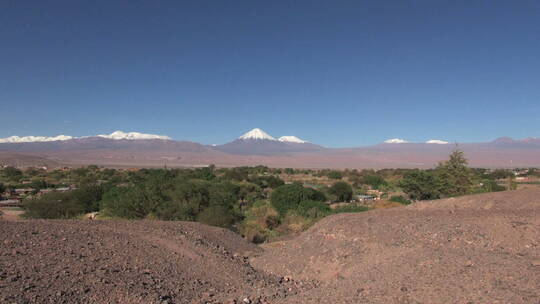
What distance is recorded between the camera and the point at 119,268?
27.1 feet

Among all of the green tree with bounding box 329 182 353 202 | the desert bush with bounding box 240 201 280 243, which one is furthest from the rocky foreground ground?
the green tree with bounding box 329 182 353 202

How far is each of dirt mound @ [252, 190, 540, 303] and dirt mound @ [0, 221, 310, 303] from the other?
3.97 ft

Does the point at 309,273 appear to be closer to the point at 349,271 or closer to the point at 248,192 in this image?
the point at 349,271

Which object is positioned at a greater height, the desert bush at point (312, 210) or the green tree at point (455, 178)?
the green tree at point (455, 178)

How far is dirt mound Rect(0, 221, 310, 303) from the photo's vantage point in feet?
22.1

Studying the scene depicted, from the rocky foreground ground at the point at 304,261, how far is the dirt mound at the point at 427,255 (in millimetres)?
27

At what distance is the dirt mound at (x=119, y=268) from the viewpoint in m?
6.73

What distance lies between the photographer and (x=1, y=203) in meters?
28.3

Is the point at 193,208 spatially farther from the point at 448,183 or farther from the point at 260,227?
the point at 448,183

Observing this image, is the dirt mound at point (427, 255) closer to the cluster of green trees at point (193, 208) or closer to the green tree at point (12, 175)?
the cluster of green trees at point (193, 208)

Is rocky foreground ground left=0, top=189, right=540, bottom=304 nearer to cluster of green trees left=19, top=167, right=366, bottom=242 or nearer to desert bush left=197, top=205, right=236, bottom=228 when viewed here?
desert bush left=197, top=205, right=236, bottom=228

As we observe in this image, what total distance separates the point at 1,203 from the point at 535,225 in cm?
3305

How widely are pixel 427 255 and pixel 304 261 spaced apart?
3.49m

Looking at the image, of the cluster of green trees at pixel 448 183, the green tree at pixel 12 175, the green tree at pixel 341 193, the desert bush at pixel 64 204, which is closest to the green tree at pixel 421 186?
the cluster of green trees at pixel 448 183
